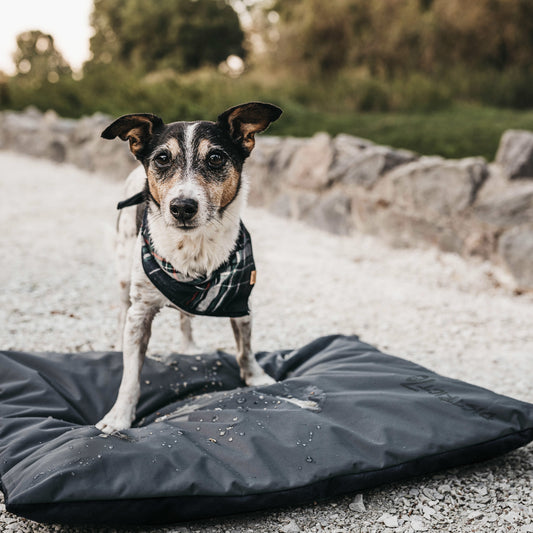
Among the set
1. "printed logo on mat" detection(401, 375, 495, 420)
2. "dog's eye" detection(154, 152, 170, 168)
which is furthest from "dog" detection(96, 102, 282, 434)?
"printed logo on mat" detection(401, 375, 495, 420)

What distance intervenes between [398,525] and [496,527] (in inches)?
15.0

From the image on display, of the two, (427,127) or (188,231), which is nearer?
(188,231)

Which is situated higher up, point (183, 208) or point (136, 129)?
point (136, 129)

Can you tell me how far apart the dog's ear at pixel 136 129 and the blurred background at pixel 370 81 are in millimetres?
5382

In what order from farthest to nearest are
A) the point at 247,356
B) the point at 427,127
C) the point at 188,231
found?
the point at 427,127
the point at 247,356
the point at 188,231

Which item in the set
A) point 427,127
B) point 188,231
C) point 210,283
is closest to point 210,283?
point 210,283

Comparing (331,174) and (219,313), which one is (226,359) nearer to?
(219,313)

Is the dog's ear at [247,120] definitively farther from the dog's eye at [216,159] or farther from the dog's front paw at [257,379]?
the dog's front paw at [257,379]

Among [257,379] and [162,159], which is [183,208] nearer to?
[162,159]

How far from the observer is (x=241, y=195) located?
2893mm

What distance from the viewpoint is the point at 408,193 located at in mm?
6371

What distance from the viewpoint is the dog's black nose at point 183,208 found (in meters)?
2.46

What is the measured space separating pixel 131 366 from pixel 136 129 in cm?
114

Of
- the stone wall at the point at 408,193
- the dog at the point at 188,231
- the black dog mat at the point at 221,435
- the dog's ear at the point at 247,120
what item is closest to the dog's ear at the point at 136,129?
the dog at the point at 188,231
